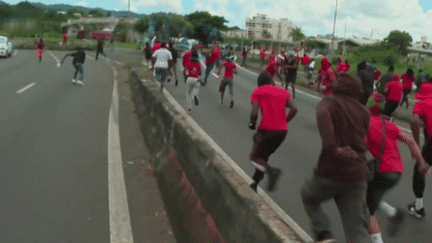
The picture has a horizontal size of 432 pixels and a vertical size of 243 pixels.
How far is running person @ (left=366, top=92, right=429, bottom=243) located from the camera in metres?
4.21

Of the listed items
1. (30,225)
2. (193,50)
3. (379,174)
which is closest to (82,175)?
(30,225)

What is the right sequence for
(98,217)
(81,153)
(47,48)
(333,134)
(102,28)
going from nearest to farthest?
1. (333,134)
2. (98,217)
3. (81,153)
4. (47,48)
5. (102,28)

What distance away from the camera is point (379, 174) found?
4328 mm

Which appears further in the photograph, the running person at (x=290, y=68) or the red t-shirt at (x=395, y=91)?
the running person at (x=290, y=68)

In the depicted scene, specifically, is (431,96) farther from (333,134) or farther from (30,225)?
(30,225)

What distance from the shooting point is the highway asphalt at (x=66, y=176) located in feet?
16.1

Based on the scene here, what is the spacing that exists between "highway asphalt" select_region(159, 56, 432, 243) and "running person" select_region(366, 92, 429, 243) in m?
0.74

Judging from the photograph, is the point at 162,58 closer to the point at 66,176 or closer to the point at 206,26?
the point at 66,176

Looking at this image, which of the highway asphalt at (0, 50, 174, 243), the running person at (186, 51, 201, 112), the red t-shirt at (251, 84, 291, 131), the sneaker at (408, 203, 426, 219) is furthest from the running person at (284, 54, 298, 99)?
the sneaker at (408, 203, 426, 219)

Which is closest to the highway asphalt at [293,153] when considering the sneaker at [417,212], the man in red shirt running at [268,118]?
the sneaker at [417,212]

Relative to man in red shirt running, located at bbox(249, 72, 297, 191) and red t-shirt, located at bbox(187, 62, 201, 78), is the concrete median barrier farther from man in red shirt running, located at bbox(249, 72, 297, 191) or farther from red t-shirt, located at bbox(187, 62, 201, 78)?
red t-shirt, located at bbox(187, 62, 201, 78)

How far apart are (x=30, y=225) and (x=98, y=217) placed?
69 cm

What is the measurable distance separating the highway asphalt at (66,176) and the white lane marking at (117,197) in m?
0.04

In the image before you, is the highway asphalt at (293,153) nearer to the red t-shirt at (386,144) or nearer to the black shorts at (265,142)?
the black shorts at (265,142)
